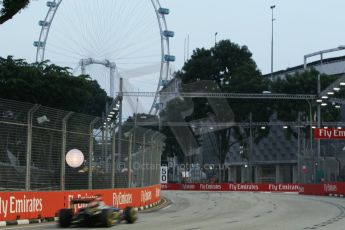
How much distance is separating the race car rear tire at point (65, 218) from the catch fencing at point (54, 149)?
248cm

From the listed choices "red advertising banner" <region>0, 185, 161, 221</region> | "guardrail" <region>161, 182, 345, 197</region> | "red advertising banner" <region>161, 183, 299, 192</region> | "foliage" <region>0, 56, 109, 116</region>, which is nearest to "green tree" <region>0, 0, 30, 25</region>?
"red advertising banner" <region>0, 185, 161, 221</region>

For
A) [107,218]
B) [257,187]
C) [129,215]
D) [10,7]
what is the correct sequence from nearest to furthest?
[107,218]
[10,7]
[129,215]
[257,187]

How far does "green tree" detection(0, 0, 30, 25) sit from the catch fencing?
2.46m

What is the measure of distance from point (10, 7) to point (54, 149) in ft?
17.7

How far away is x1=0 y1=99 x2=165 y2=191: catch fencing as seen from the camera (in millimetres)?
20683

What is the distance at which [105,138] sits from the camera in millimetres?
26891

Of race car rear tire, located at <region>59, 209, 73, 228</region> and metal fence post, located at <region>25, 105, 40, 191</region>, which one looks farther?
metal fence post, located at <region>25, 105, 40, 191</region>

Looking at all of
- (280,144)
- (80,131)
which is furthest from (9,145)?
(280,144)

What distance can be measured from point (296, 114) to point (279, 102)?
2.40 metres

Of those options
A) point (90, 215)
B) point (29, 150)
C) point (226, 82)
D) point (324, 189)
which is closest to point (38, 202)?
point (29, 150)

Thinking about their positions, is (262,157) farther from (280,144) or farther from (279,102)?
(279,102)

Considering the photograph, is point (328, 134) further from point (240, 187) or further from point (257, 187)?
point (240, 187)

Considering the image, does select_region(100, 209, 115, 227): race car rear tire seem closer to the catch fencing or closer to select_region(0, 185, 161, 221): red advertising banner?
select_region(0, 185, 161, 221): red advertising banner

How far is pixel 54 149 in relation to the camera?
74.8 ft
